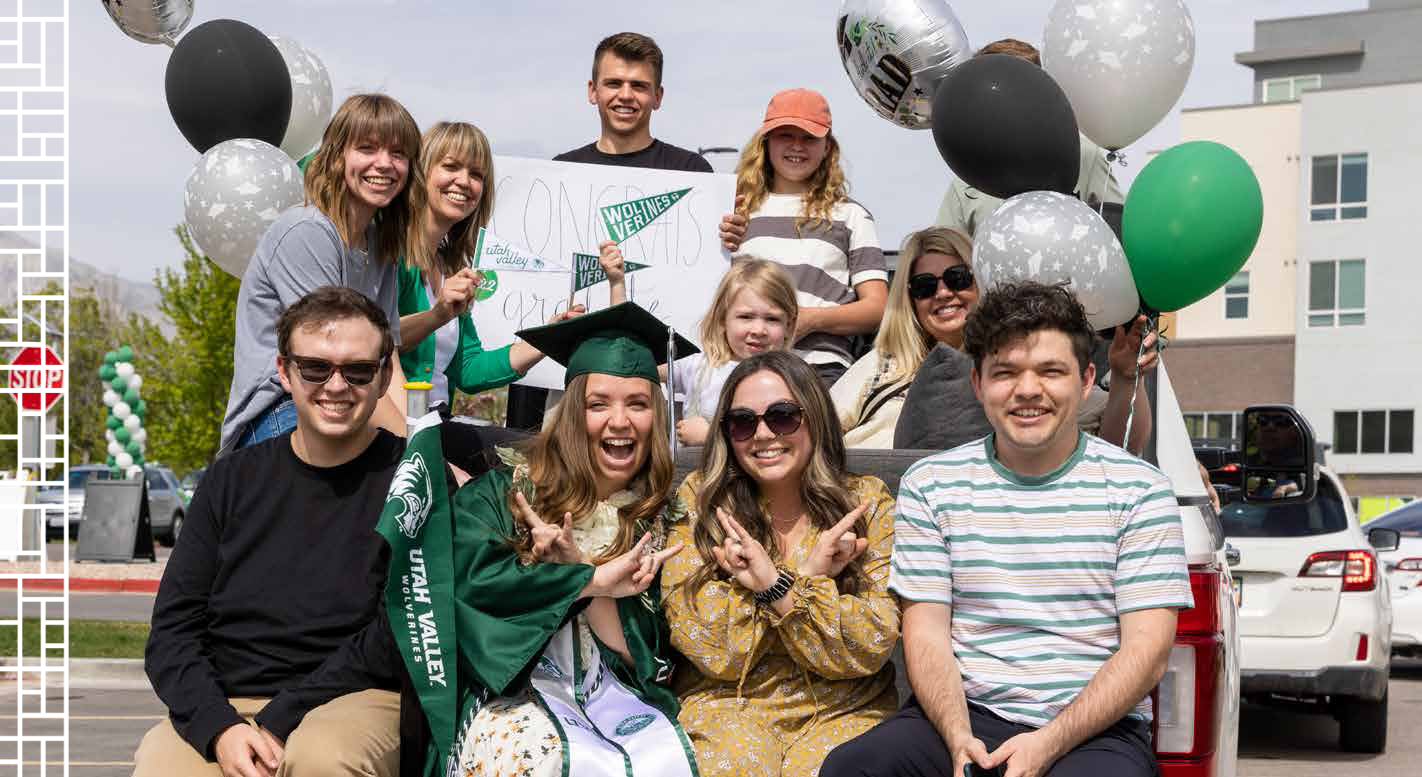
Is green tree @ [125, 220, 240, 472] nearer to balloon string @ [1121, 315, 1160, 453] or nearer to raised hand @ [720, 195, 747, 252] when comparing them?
raised hand @ [720, 195, 747, 252]

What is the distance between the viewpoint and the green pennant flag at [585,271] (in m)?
5.64

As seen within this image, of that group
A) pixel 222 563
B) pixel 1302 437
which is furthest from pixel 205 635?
pixel 1302 437

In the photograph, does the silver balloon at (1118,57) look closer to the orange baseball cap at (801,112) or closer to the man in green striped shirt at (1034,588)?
the orange baseball cap at (801,112)

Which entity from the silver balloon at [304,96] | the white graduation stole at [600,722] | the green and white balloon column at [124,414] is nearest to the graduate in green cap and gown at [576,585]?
the white graduation stole at [600,722]

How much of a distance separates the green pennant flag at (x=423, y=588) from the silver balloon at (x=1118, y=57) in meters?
2.49

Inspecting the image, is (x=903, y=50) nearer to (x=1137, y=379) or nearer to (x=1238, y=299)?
(x=1137, y=379)

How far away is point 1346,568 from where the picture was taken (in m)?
9.50

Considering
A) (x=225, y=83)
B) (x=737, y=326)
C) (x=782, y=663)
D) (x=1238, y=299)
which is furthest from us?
(x=1238, y=299)

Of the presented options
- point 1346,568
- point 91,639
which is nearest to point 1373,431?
point 1346,568

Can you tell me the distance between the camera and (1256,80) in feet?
188

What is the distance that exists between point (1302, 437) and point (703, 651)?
112 inches

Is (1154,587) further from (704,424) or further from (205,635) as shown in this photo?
(205,635)

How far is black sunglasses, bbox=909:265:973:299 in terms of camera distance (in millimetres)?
5062

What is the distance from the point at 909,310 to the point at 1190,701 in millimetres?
1730
